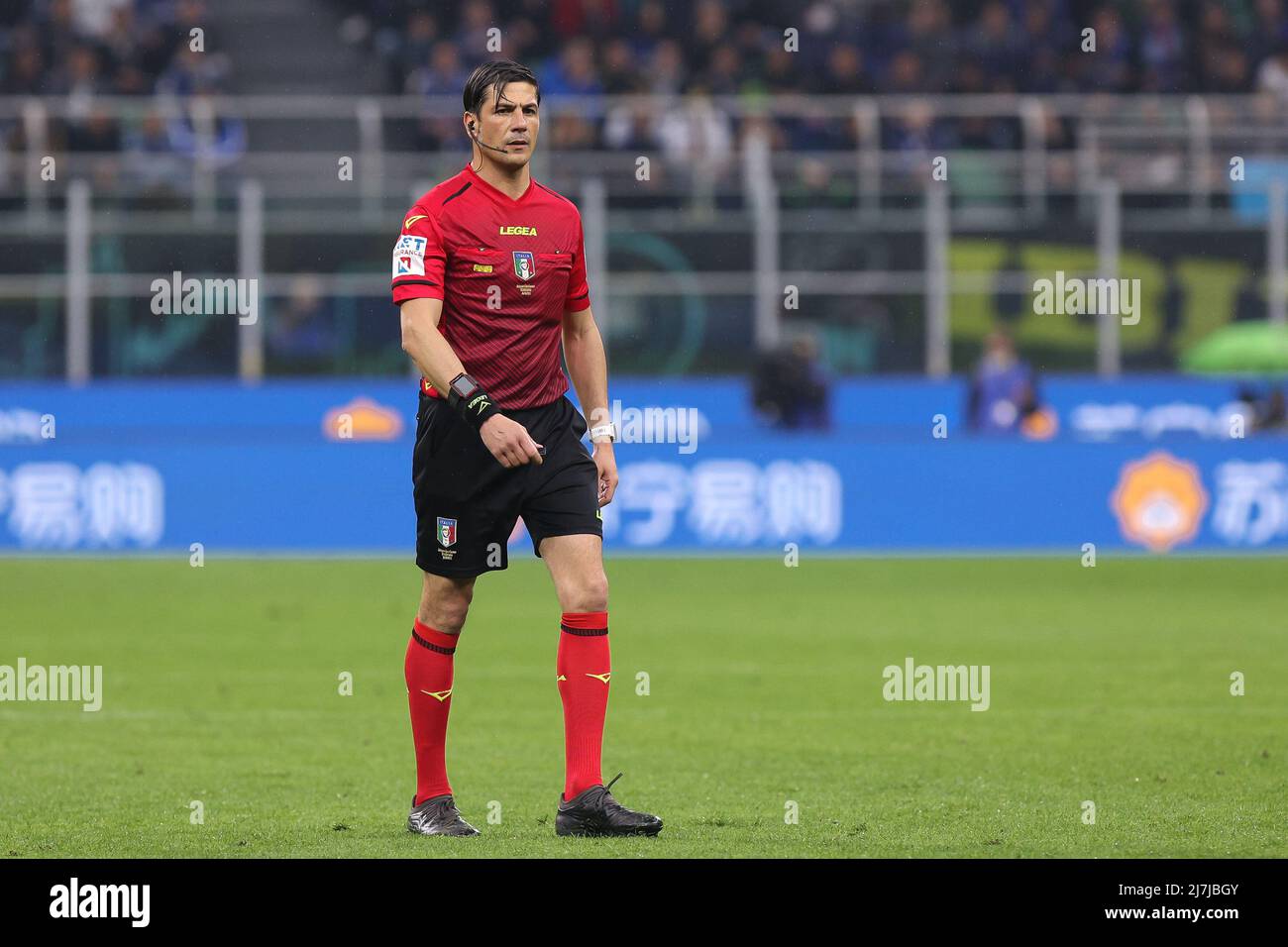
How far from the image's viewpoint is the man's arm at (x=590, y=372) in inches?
281

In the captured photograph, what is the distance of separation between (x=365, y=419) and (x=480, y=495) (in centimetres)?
1617

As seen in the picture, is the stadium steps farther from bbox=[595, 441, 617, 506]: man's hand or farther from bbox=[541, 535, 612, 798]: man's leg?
bbox=[541, 535, 612, 798]: man's leg

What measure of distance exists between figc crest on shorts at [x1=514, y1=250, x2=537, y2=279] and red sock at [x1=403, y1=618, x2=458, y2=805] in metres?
1.12

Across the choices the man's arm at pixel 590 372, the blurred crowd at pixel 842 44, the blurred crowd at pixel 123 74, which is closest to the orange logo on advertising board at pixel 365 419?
the blurred crowd at pixel 123 74

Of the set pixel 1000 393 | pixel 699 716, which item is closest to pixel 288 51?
pixel 1000 393

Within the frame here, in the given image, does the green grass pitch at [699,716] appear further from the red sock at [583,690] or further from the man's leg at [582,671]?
the red sock at [583,690]

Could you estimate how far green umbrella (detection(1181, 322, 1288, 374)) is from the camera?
21.8 metres

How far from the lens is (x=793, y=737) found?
31.1ft

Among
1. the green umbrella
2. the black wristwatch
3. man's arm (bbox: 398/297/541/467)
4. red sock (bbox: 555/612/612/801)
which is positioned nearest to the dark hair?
man's arm (bbox: 398/297/541/467)

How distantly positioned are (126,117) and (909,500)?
9969 mm

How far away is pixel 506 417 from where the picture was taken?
22.0 ft

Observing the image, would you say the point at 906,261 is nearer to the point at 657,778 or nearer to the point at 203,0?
the point at 203,0

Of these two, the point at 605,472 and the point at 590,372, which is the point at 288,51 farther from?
the point at 605,472

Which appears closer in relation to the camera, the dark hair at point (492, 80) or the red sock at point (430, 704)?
the dark hair at point (492, 80)
